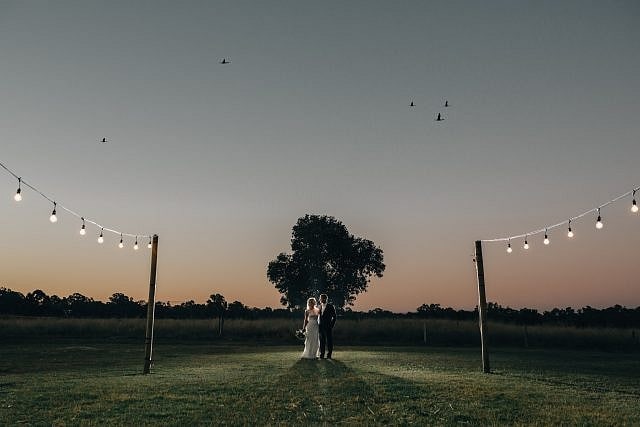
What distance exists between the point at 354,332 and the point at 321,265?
24.5 m

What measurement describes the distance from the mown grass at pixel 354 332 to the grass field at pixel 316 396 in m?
22.5

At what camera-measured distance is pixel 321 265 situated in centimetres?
6556

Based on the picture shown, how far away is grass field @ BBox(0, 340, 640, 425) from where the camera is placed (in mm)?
9016

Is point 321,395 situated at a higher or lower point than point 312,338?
lower

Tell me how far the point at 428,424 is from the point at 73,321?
3893 centimetres

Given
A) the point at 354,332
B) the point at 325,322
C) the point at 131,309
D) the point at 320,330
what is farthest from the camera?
the point at 131,309

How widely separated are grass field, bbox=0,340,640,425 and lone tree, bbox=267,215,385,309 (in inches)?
1910

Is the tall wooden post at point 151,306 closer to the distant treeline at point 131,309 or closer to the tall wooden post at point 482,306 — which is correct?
the tall wooden post at point 482,306

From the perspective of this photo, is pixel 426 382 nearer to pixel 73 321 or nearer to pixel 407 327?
pixel 407 327

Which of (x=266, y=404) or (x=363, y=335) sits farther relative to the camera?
(x=363, y=335)

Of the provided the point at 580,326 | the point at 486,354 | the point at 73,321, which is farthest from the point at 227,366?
the point at 580,326

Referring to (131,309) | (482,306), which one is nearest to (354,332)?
(482,306)

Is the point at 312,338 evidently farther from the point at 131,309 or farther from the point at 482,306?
the point at 131,309

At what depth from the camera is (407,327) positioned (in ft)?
138
